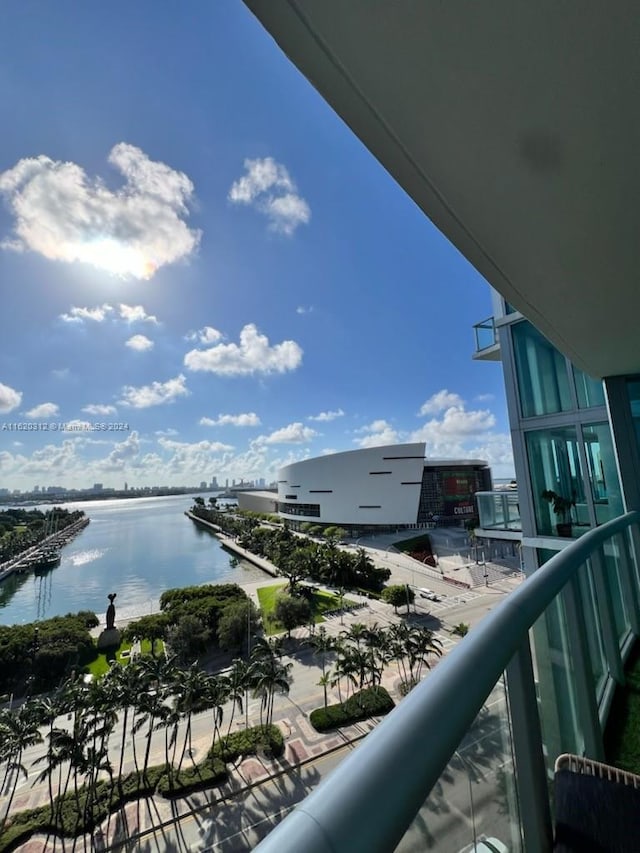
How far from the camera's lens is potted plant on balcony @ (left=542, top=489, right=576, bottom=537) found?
252 inches

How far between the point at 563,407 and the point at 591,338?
12.6 ft

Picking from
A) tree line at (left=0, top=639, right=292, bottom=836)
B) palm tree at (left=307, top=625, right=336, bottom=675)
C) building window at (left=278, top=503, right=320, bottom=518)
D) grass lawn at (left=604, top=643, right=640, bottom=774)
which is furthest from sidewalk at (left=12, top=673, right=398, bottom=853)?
building window at (left=278, top=503, right=320, bottom=518)

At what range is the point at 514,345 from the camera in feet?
24.6

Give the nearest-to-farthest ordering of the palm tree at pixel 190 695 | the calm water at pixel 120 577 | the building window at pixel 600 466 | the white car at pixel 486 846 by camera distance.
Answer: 1. the white car at pixel 486 846
2. the building window at pixel 600 466
3. the palm tree at pixel 190 695
4. the calm water at pixel 120 577

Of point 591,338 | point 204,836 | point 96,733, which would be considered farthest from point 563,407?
point 96,733

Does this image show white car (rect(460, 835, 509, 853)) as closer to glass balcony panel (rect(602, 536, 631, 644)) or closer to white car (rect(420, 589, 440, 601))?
glass balcony panel (rect(602, 536, 631, 644))

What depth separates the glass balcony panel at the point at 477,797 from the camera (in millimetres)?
623

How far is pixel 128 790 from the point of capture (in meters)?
10.7

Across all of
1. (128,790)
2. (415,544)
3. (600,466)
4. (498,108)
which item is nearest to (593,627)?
(498,108)

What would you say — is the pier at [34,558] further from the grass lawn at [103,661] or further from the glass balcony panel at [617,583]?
the glass balcony panel at [617,583]

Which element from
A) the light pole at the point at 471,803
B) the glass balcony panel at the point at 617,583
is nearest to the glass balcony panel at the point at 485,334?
the glass balcony panel at the point at 617,583

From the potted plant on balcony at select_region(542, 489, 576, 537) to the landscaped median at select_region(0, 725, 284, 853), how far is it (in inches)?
410

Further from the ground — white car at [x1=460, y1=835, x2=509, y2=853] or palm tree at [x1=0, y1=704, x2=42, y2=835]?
white car at [x1=460, y1=835, x2=509, y2=853]

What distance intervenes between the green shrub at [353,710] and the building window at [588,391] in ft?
38.5
